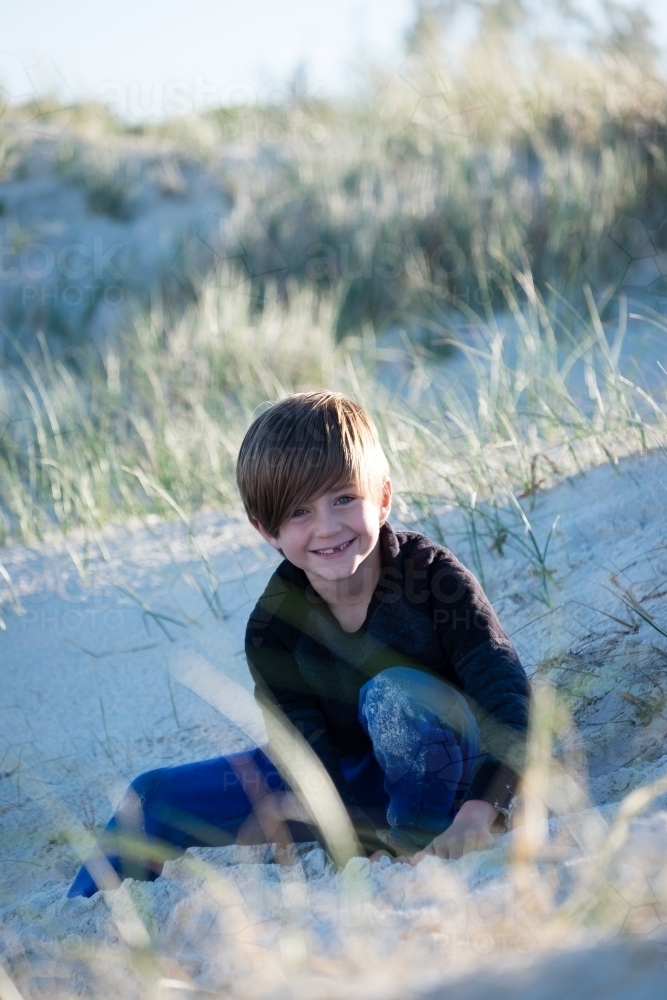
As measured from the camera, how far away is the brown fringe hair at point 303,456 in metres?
1.68

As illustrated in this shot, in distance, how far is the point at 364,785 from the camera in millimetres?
1851

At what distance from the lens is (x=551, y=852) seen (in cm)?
134

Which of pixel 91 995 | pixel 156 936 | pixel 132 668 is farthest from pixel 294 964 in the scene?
pixel 132 668

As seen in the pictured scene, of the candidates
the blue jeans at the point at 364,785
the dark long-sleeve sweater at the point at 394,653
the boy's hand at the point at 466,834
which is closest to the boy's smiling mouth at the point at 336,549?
the dark long-sleeve sweater at the point at 394,653

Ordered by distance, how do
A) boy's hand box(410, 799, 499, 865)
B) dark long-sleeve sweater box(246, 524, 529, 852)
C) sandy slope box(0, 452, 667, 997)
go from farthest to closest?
dark long-sleeve sweater box(246, 524, 529, 852)
boy's hand box(410, 799, 499, 865)
sandy slope box(0, 452, 667, 997)

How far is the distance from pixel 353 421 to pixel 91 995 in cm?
96

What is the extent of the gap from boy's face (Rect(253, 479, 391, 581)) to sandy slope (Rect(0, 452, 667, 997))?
0.50m

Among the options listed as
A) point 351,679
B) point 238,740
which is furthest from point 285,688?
→ point 238,740

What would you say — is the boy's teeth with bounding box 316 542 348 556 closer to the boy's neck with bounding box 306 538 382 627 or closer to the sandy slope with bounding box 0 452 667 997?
the boy's neck with bounding box 306 538 382 627

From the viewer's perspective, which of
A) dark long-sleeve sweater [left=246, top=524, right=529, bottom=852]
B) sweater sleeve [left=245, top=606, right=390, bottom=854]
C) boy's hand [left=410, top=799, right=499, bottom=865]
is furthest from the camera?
sweater sleeve [left=245, top=606, right=390, bottom=854]

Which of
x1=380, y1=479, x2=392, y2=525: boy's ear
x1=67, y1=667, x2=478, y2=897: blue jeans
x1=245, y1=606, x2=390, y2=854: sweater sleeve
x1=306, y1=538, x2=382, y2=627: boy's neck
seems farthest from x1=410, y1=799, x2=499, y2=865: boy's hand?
x1=380, y1=479, x2=392, y2=525: boy's ear

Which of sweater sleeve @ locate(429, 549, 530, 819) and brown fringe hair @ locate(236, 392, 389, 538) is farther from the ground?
brown fringe hair @ locate(236, 392, 389, 538)

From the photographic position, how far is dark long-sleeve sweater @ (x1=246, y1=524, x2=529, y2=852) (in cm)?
161

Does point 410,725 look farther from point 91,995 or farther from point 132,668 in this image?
point 132,668
